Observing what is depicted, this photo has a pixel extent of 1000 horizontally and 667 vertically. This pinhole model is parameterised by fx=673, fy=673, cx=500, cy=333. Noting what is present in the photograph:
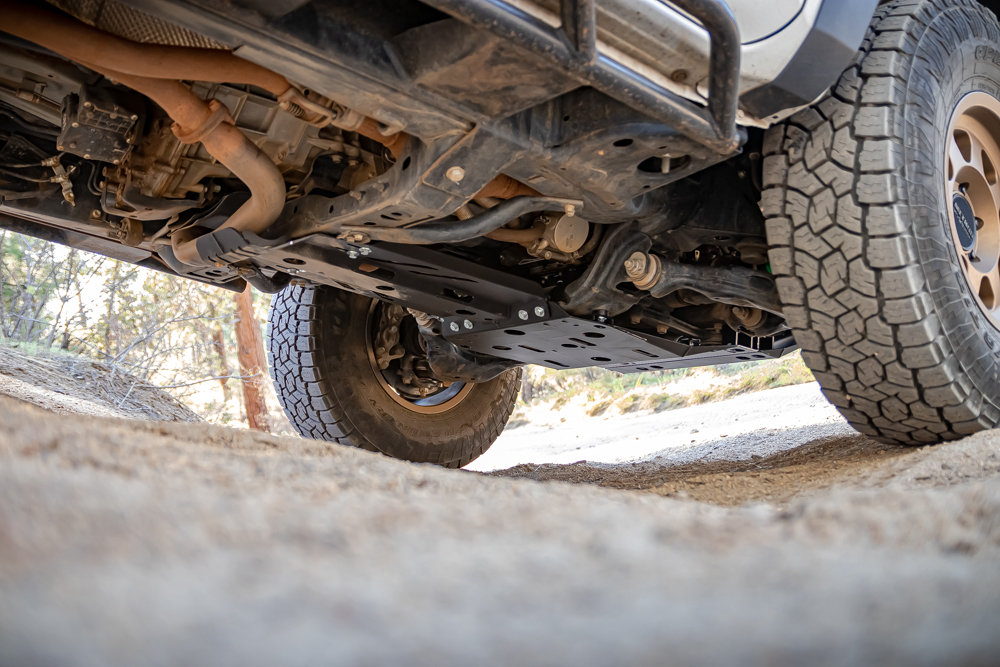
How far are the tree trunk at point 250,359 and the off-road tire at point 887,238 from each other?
7.85 m

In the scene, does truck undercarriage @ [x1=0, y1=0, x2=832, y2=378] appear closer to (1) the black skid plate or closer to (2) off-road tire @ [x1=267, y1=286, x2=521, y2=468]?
(1) the black skid plate

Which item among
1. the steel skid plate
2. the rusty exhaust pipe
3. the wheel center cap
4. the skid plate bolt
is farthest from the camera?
the steel skid plate

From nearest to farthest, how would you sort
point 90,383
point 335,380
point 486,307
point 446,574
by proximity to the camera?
point 446,574 < point 486,307 < point 335,380 < point 90,383

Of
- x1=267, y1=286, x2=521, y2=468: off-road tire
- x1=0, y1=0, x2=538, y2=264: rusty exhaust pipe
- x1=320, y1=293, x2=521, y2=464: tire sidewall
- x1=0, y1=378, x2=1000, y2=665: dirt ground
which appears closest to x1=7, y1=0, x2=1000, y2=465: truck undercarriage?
x1=0, y1=0, x2=538, y2=264: rusty exhaust pipe

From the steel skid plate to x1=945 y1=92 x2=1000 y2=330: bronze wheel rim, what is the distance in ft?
2.87

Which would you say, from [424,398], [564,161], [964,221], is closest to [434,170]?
[564,161]

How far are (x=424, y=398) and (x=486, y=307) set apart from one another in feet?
3.90

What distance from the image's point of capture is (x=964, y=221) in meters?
1.99

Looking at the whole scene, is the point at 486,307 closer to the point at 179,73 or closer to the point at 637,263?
the point at 637,263

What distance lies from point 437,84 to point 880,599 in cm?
114

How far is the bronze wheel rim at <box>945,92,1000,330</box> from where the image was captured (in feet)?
6.38

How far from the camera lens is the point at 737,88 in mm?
1381

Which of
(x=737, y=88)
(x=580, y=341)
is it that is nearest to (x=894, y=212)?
(x=737, y=88)

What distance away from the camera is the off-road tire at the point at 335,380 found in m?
3.12
